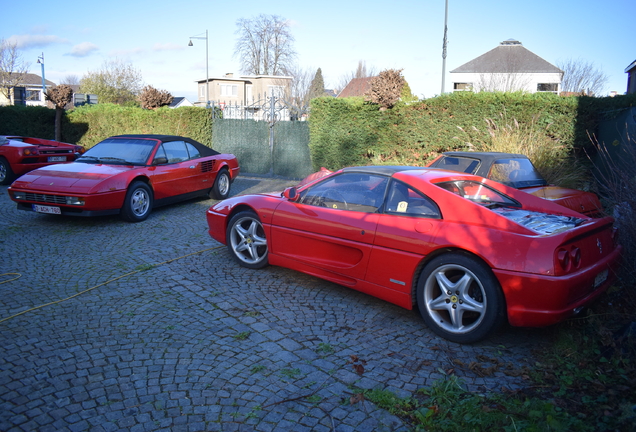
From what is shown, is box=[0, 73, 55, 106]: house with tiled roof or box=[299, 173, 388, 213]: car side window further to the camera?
box=[0, 73, 55, 106]: house with tiled roof

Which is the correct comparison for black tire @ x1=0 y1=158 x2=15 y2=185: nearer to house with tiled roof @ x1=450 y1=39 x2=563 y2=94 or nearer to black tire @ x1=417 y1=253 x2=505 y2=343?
black tire @ x1=417 y1=253 x2=505 y2=343

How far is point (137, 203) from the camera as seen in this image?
8.28 meters

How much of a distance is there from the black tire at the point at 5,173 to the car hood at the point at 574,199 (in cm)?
1306

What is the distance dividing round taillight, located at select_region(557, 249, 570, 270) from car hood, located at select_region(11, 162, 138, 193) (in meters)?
6.69

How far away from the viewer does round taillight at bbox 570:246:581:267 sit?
11.4 feet

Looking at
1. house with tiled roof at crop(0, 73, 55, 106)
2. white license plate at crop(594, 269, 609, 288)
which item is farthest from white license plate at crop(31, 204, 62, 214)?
house with tiled roof at crop(0, 73, 55, 106)

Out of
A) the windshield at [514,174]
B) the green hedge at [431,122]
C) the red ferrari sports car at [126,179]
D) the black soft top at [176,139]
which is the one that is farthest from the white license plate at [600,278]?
the green hedge at [431,122]

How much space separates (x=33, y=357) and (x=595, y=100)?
41.5ft

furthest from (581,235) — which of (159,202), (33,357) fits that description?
(159,202)

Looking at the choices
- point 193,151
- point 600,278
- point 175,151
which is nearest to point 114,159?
point 175,151

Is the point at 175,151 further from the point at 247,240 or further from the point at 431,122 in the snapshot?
the point at 431,122

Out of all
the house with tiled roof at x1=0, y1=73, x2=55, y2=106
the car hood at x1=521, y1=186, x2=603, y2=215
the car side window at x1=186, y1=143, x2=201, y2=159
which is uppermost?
the house with tiled roof at x1=0, y1=73, x2=55, y2=106

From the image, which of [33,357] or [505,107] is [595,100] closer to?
[505,107]

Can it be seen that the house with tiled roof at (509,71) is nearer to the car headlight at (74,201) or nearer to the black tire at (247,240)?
the car headlight at (74,201)
